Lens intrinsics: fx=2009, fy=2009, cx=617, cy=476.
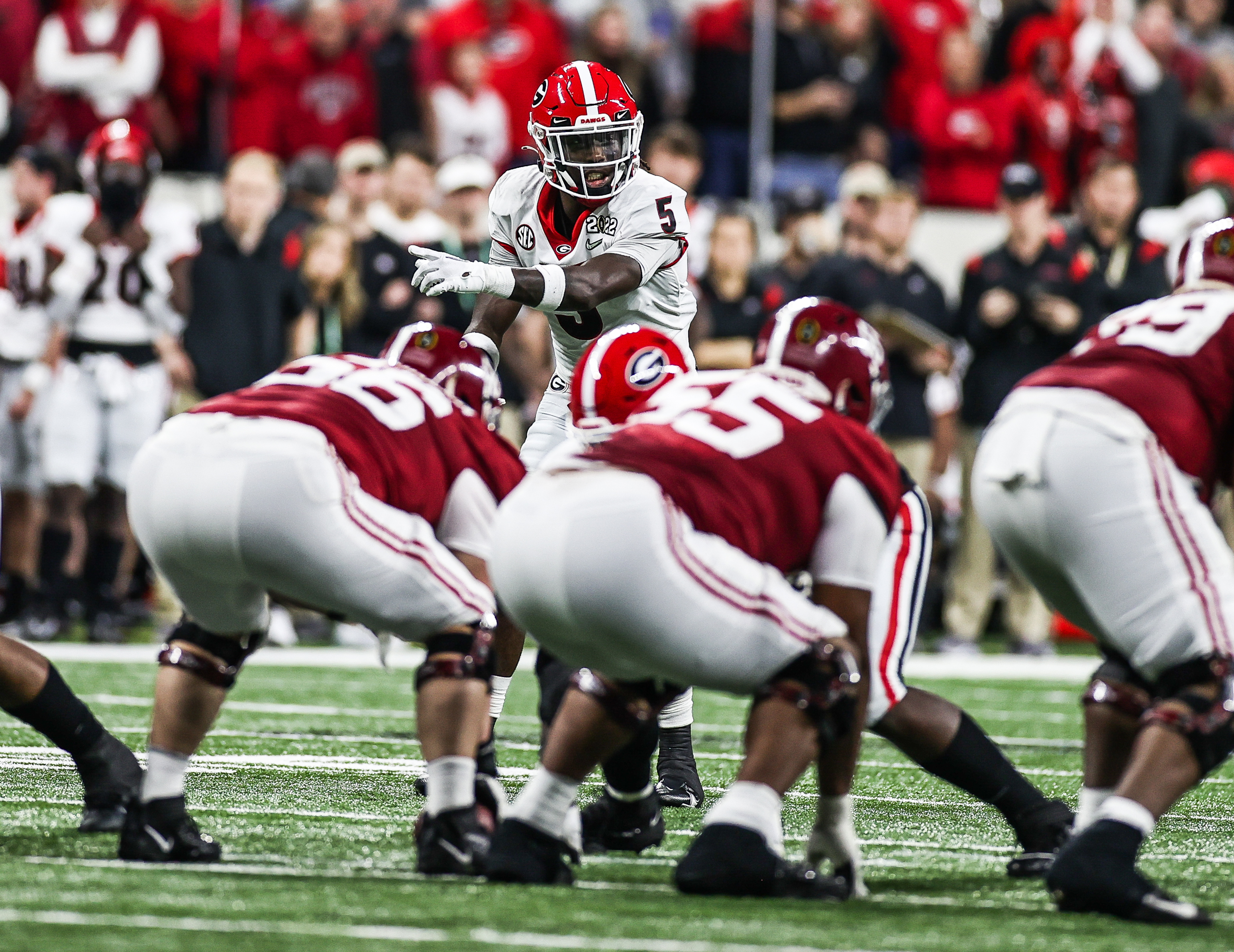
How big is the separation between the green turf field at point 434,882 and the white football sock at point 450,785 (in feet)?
0.55

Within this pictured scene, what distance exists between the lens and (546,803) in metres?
4.01

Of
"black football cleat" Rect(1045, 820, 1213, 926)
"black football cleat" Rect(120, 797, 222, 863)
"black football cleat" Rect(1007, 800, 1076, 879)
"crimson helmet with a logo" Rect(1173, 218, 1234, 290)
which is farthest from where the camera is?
"black football cleat" Rect(1007, 800, 1076, 879)

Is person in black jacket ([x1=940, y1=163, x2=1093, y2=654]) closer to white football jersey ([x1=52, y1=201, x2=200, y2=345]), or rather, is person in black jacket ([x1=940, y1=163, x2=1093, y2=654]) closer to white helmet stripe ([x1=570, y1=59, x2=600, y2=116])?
white football jersey ([x1=52, y1=201, x2=200, y2=345])

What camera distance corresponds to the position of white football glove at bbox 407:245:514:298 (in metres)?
4.85

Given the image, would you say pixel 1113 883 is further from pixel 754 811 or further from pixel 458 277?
pixel 458 277

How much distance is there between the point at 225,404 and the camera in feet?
13.8

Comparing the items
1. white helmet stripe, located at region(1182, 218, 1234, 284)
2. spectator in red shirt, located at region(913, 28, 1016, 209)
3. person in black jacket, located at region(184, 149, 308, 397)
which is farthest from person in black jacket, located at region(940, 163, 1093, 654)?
white helmet stripe, located at region(1182, 218, 1234, 284)

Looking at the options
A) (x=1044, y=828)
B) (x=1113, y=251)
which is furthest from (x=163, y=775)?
(x=1113, y=251)

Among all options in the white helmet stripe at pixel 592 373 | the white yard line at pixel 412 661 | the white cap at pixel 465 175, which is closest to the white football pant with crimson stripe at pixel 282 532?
the white helmet stripe at pixel 592 373

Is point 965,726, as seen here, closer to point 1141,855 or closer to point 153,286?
point 1141,855

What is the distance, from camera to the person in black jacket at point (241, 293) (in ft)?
33.3

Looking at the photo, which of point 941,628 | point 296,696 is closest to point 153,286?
point 296,696

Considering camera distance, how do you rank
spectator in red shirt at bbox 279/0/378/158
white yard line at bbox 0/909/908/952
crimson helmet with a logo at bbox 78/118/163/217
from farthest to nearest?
1. spectator in red shirt at bbox 279/0/378/158
2. crimson helmet with a logo at bbox 78/118/163/217
3. white yard line at bbox 0/909/908/952

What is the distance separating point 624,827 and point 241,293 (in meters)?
6.07
